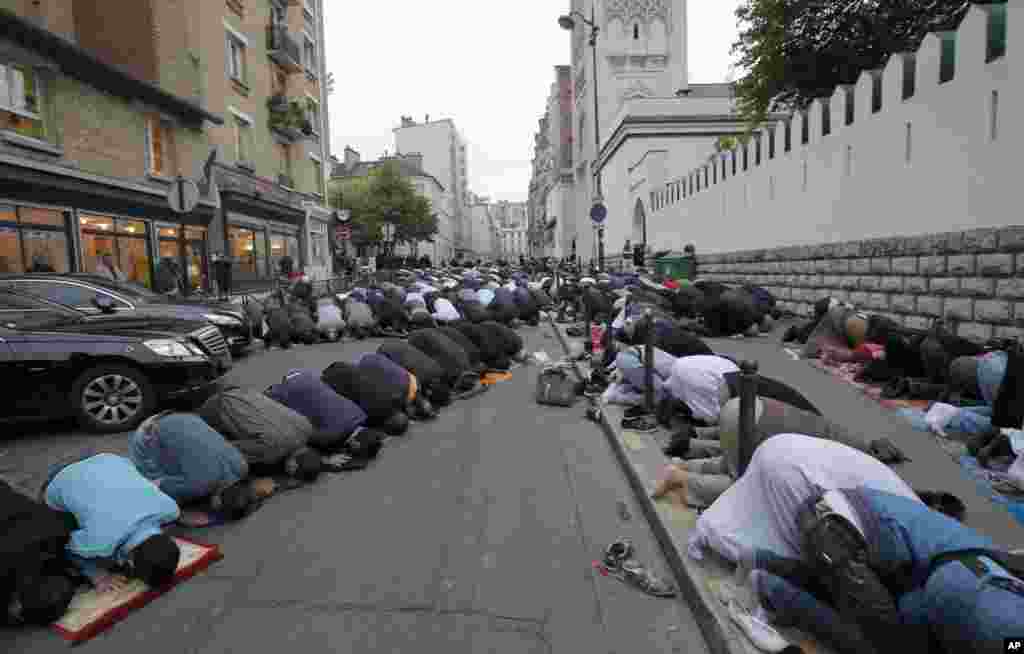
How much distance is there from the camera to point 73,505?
324 cm

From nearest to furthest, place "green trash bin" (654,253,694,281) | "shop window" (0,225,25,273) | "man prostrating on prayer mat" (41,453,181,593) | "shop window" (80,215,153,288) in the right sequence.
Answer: "man prostrating on prayer mat" (41,453,181,593), "shop window" (0,225,25,273), "shop window" (80,215,153,288), "green trash bin" (654,253,694,281)

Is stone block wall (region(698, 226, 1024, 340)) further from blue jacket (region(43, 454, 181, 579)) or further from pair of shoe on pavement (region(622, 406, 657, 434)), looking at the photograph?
blue jacket (region(43, 454, 181, 579))

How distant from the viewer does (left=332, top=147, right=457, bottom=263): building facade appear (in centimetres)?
6943

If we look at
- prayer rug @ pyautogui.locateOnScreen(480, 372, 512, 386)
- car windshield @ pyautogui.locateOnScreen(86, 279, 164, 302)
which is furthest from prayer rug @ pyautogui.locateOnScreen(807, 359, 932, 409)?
car windshield @ pyautogui.locateOnScreen(86, 279, 164, 302)

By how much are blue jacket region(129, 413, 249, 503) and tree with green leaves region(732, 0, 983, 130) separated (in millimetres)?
20930

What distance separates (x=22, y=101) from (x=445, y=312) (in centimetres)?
1013

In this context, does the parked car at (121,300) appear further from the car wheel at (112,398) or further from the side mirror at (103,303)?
the car wheel at (112,398)

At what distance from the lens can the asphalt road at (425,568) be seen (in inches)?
110

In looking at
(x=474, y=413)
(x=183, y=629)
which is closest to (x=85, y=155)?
(x=474, y=413)

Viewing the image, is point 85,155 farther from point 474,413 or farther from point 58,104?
point 474,413

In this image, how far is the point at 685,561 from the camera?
3215 millimetres

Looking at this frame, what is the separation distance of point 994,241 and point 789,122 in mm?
7538

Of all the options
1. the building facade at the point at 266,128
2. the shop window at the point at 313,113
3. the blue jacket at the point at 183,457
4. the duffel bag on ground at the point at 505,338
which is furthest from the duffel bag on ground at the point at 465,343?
the shop window at the point at 313,113

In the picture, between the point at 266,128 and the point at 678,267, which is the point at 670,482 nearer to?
the point at 678,267
